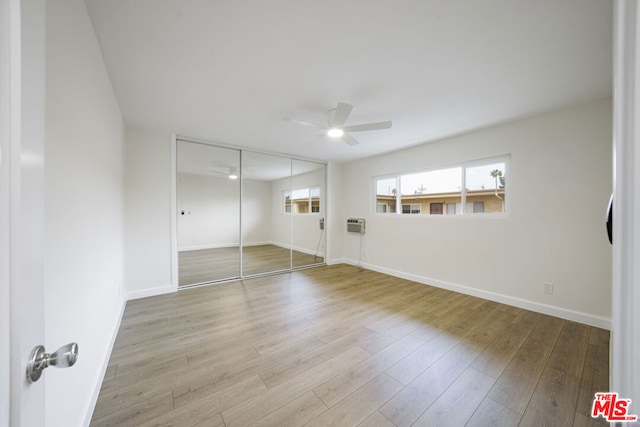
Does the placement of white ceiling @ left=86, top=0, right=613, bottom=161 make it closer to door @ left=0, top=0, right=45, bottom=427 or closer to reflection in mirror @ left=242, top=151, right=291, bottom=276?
door @ left=0, top=0, right=45, bottom=427

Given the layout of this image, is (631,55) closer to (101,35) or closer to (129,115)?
(101,35)

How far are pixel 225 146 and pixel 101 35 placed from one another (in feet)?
7.77

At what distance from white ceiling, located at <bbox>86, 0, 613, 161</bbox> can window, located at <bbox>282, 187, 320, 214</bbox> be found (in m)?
2.46

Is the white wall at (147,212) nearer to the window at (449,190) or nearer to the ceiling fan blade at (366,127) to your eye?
the ceiling fan blade at (366,127)

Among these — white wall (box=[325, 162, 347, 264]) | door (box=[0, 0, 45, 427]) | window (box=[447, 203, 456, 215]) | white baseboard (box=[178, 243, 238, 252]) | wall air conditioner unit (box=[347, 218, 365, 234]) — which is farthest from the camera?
white wall (box=[325, 162, 347, 264])

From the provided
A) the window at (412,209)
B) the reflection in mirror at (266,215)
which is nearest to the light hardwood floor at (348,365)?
the window at (412,209)

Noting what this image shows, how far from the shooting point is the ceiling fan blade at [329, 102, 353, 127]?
2.19 metres

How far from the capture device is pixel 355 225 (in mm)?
5047

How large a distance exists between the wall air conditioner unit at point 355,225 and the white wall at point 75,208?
4.03 metres

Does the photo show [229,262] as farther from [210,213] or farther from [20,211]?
[20,211]

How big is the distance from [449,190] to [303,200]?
3018 millimetres

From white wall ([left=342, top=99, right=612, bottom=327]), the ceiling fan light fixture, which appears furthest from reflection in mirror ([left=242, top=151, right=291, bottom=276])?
white wall ([left=342, top=99, right=612, bottom=327])

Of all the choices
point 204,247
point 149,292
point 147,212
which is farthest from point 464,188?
point 149,292

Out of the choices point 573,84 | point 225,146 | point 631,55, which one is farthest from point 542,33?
point 225,146
